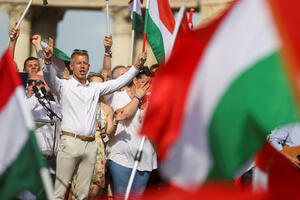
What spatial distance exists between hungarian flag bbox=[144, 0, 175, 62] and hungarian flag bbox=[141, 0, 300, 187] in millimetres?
3352

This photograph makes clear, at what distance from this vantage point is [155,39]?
7438 mm

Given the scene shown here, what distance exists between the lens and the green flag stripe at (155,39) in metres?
7.37

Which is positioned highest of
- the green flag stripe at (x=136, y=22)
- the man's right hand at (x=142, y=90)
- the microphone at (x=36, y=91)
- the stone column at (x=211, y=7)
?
the stone column at (x=211, y=7)

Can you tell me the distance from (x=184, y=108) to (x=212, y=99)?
186mm

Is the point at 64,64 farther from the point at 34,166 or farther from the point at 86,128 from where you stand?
the point at 34,166

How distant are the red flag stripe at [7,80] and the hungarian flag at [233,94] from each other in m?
1.03

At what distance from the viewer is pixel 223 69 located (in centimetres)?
380

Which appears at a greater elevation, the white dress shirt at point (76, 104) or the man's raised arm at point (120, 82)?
the man's raised arm at point (120, 82)

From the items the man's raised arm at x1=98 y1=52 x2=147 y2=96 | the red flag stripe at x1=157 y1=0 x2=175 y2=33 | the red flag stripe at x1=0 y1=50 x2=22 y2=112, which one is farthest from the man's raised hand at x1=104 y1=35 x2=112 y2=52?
the red flag stripe at x1=0 y1=50 x2=22 y2=112

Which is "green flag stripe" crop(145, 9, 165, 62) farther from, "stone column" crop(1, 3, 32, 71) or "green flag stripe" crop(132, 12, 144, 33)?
"stone column" crop(1, 3, 32, 71)

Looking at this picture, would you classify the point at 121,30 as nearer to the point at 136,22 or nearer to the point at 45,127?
the point at 136,22

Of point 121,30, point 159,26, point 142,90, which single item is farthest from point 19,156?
point 121,30

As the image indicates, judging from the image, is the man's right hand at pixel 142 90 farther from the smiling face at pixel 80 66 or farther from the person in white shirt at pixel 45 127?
the person in white shirt at pixel 45 127

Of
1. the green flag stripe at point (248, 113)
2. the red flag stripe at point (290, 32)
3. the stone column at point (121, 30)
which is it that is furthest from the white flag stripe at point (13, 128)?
the stone column at point (121, 30)
